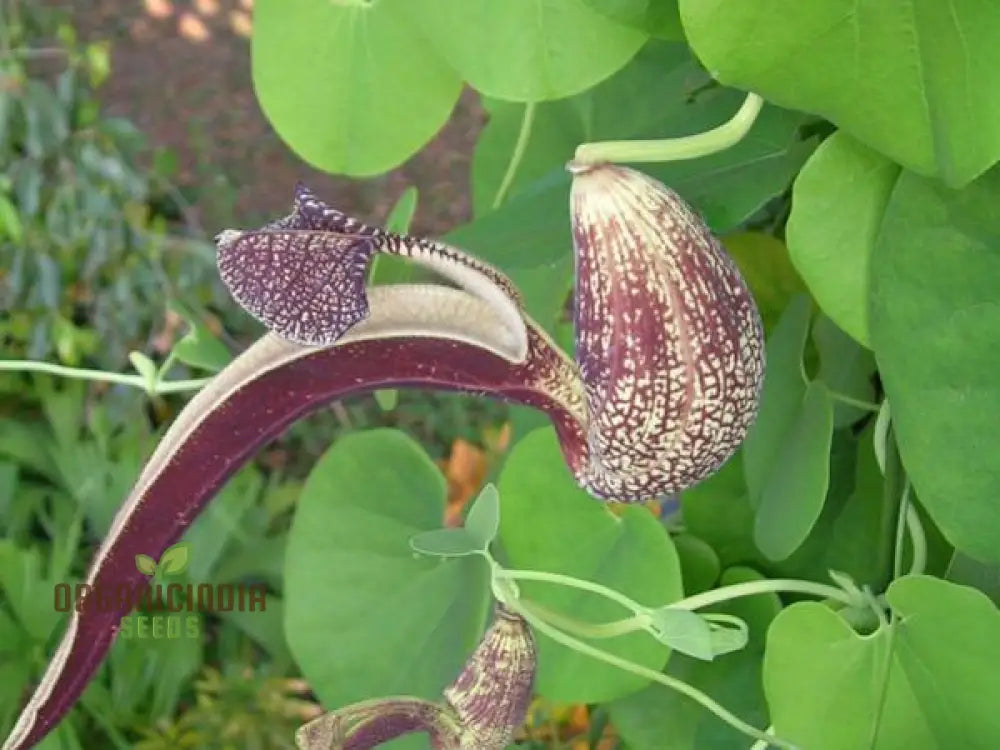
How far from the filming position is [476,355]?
0.30 m

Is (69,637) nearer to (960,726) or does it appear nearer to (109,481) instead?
(960,726)

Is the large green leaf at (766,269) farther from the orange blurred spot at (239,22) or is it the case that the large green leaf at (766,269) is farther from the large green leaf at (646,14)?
the orange blurred spot at (239,22)

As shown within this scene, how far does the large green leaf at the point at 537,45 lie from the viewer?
292mm

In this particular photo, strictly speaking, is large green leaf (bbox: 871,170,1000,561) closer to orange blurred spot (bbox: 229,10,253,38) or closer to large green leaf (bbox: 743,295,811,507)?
large green leaf (bbox: 743,295,811,507)

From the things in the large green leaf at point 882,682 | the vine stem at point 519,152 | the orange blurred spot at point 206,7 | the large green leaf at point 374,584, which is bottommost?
the orange blurred spot at point 206,7

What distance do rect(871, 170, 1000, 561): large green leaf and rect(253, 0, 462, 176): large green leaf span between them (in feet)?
0.53

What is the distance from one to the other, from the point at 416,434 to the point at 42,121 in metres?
0.48

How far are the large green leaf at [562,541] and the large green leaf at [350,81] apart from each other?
0.11 meters

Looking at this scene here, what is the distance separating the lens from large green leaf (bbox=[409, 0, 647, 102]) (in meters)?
0.29

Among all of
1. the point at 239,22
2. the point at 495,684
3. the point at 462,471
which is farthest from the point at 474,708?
the point at 239,22

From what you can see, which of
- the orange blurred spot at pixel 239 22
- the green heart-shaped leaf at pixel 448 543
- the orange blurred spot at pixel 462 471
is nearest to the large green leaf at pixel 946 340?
the green heart-shaped leaf at pixel 448 543

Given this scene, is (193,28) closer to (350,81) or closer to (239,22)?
(239,22)

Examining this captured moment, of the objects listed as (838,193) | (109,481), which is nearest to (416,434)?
(109,481)

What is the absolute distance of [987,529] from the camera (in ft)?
0.91
